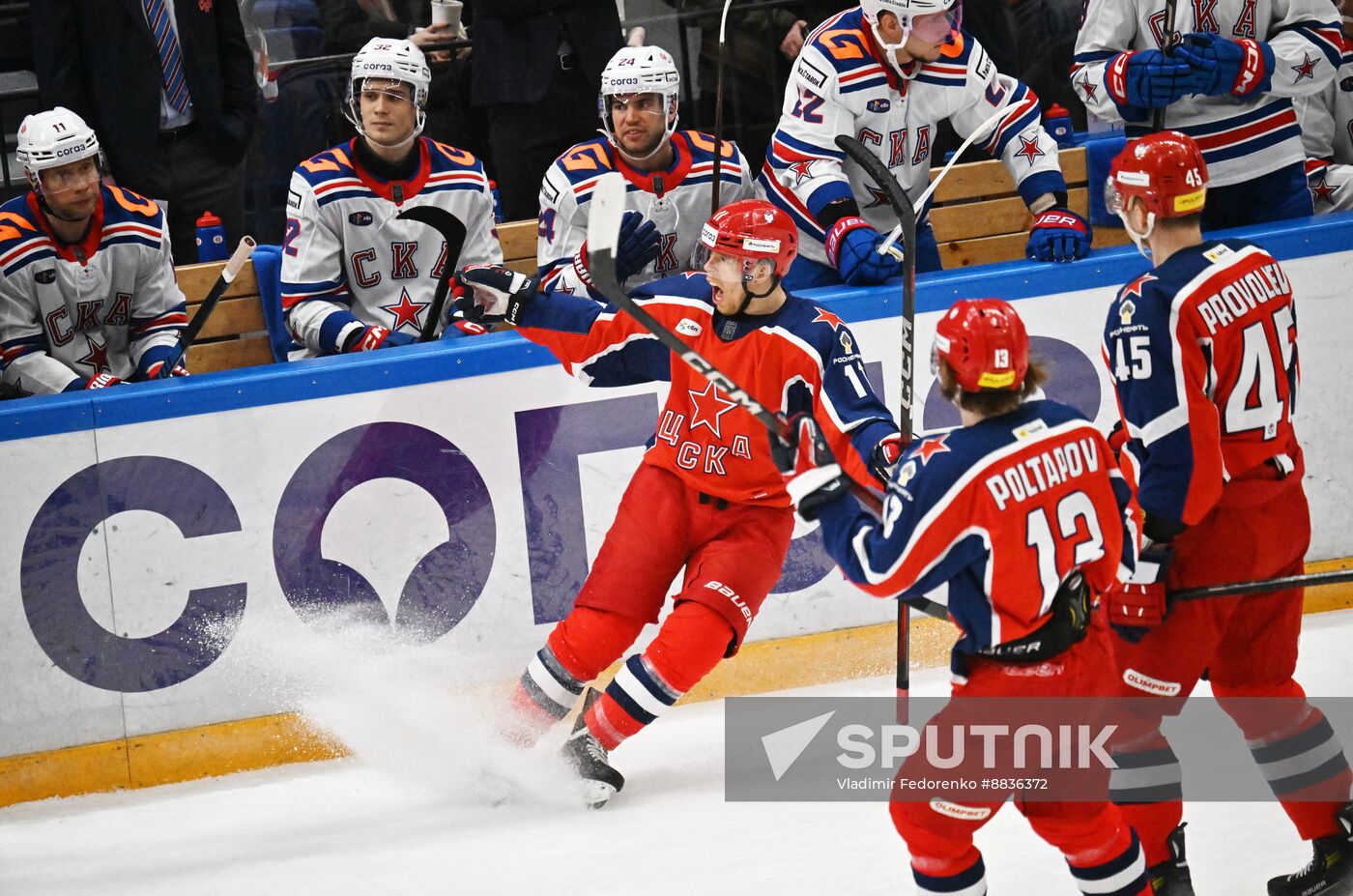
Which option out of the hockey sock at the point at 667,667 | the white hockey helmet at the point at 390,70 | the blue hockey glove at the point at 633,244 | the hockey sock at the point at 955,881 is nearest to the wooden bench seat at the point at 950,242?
the white hockey helmet at the point at 390,70

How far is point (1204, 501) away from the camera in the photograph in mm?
2986

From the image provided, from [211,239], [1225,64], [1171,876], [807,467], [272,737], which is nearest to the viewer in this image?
[807,467]

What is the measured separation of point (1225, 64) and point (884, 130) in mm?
1003

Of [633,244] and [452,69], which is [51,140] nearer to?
[452,69]

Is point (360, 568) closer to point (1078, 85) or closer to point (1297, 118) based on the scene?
point (1078, 85)

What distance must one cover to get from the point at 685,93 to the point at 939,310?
1.72 metres

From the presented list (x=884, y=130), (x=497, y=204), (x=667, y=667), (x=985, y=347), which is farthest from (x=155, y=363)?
(x=985, y=347)

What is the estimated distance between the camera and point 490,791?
152 inches

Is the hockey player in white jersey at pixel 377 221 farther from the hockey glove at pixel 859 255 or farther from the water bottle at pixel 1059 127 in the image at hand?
the water bottle at pixel 1059 127

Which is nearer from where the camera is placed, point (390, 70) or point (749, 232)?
point (749, 232)

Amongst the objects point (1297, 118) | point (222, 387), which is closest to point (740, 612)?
point (222, 387)

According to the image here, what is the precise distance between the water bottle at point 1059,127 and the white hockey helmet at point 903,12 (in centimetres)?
90

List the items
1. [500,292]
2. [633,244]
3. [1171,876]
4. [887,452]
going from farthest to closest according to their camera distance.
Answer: [633,244] < [500,292] < [887,452] < [1171,876]

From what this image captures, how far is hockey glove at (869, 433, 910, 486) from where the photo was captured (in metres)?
3.36
